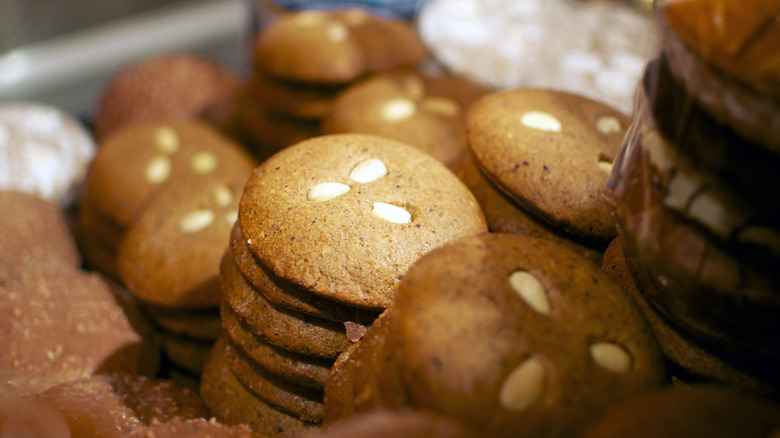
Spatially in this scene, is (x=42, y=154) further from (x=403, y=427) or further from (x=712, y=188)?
(x=712, y=188)

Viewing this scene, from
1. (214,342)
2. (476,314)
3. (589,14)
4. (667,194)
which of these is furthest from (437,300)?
(589,14)

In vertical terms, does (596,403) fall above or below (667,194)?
below

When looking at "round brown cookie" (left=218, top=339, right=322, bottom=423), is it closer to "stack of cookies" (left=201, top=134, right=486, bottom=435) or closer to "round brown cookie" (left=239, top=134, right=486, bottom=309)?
"stack of cookies" (left=201, top=134, right=486, bottom=435)

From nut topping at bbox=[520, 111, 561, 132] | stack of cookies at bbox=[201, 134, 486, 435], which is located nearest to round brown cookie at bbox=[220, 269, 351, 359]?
stack of cookies at bbox=[201, 134, 486, 435]

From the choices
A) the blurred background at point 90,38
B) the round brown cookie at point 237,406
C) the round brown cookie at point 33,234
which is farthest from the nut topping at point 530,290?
the blurred background at point 90,38

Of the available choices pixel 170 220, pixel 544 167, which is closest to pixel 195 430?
pixel 170 220

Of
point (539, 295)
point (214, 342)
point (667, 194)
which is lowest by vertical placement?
point (214, 342)

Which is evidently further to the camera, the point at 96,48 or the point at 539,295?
the point at 96,48

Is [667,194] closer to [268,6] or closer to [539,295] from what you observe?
[539,295]

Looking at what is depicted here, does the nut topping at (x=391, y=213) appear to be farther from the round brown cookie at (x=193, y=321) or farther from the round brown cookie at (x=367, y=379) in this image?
the round brown cookie at (x=193, y=321)
